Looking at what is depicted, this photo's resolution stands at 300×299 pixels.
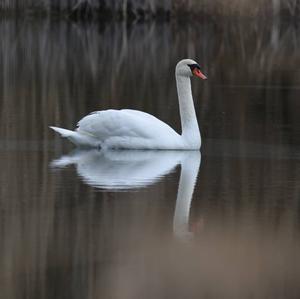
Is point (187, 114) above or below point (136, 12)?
below

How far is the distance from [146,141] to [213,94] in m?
5.89

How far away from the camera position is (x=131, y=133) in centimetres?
1213

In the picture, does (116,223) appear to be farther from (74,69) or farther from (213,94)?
Result: (74,69)

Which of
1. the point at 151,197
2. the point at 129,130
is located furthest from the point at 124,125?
the point at 151,197

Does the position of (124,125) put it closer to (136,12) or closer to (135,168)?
(135,168)

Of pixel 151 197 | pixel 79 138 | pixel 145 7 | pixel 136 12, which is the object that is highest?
pixel 145 7

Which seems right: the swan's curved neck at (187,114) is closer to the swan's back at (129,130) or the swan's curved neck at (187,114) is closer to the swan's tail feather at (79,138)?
the swan's back at (129,130)

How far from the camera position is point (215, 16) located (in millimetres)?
35938

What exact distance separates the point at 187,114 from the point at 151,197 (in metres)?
3.05

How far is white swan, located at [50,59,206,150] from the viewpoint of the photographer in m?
12.1

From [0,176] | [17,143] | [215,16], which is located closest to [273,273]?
[0,176]

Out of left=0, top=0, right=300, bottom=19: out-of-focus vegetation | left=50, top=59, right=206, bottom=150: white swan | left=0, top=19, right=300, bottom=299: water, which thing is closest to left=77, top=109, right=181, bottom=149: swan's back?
left=50, top=59, right=206, bottom=150: white swan

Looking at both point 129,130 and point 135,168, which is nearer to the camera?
point 135,168

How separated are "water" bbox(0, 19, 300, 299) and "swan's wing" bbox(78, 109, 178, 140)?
0.20m
